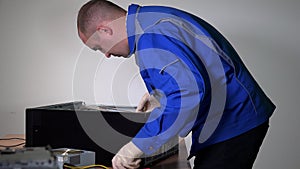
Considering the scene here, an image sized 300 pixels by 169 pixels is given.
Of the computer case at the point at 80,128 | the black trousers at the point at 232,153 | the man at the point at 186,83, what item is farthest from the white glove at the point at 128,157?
the black trousers at the point at 232,153

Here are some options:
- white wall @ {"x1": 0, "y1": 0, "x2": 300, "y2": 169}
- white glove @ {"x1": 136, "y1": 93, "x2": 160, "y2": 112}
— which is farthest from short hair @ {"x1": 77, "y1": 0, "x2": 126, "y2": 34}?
white wall @ {"x1": 0, "y1": 0, "x2": 300, "y2": 169}

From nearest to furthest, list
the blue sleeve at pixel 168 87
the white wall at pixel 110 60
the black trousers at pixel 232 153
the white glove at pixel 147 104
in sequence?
the blue sleeve at pixel 168 87 < the black trousers at pixel 232 153 < the white glove at pixel 147 104 < the white wall at pixel 110 60

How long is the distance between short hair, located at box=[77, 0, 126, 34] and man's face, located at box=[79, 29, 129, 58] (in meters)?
0.02

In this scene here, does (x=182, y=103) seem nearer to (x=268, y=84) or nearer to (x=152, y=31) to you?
(x=152, y=31)

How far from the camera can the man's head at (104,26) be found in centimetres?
128

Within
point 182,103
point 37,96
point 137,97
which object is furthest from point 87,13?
point 37,96

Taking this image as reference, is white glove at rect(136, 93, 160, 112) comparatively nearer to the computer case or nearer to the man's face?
the computer case

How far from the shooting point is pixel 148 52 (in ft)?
3.70

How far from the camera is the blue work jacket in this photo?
1104 millimetres

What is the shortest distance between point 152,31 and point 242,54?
3.30ft

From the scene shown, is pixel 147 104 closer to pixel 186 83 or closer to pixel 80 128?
pixel 80 128

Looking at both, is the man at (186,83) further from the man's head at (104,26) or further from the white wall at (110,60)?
the white wall at (110,60)

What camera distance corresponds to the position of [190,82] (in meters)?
1.09

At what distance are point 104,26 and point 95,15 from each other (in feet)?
0.16
